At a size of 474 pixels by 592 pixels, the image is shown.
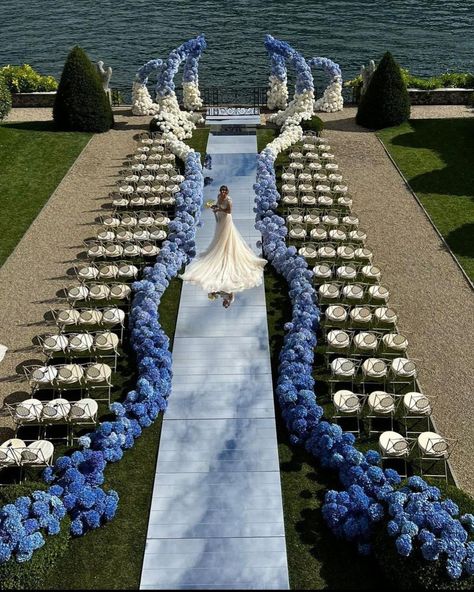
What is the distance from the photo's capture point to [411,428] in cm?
1569

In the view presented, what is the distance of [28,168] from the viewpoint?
29969 mm

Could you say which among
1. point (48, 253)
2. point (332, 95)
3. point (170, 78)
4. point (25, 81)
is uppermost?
point (170, 78)

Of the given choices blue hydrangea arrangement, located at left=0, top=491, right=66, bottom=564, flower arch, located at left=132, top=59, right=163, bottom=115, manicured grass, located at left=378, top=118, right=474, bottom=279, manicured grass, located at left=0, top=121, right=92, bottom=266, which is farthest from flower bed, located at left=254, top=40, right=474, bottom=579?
flower arch, located at left=132, top=59, right=163, bottom=115

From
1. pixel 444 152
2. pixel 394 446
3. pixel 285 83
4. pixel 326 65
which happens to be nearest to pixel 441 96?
pixel 326 65

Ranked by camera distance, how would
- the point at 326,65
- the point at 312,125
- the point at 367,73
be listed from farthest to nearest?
the point at 367,73
the point at 326,65
the point at 312,125

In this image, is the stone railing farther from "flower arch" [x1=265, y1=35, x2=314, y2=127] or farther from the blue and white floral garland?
"flower arch" [x1=265, y1=35, x2=314, y2=127]

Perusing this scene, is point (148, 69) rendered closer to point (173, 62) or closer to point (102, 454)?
point (173, 62)

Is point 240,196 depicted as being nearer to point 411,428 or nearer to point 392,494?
point 411,428

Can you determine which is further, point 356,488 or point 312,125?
point 312,125

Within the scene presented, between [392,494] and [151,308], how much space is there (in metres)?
8.79

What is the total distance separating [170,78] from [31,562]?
2668cm

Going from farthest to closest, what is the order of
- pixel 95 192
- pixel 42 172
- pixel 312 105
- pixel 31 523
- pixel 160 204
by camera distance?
pixel 312 105
pixel 42 172
pixel 95 192
pixel 160 204
pixel 31 523

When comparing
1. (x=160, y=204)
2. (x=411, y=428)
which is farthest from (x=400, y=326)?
(x=160, y=204)

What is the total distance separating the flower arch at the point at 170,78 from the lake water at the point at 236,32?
37.5 ft
